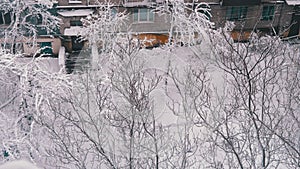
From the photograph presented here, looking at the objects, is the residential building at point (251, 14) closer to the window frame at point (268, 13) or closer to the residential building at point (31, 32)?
the window frame at point (268, 13)

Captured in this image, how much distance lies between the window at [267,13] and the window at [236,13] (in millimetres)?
896

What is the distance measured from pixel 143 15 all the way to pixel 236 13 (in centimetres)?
433

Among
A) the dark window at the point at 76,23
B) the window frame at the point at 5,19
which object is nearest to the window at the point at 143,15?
the dark window at the point at 76,23

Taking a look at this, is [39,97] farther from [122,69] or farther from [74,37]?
[74,37]

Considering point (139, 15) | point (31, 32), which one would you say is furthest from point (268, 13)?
point (31, 32)

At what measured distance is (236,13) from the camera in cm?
1961

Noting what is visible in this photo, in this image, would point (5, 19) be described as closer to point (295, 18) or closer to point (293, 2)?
point (293, 2)

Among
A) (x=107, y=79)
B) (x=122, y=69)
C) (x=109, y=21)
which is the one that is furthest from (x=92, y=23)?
(x=122, y=69)

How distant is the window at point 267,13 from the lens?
1968 cm

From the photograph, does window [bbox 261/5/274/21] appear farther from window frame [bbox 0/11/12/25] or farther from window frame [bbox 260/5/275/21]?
window frame [bbox 0/11/12/25]

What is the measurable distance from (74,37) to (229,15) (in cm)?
711

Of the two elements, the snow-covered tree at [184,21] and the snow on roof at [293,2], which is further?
the snow on roof at [293,2]

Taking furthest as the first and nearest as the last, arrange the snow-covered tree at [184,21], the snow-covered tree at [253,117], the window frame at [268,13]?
the window frame at [268,13], the snow-covered tree at [184,21], the snow-covered tree at [253,117]

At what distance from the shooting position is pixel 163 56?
18750mm
